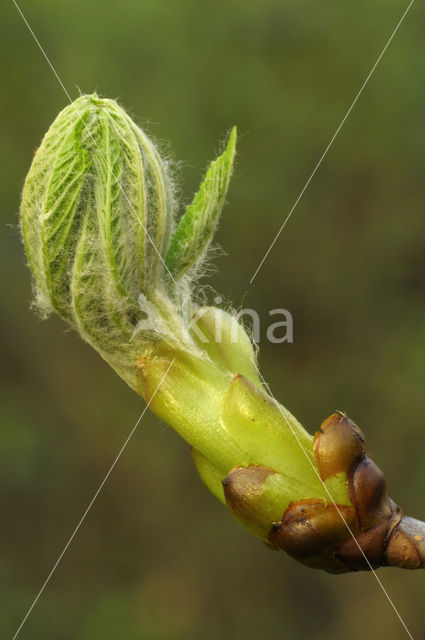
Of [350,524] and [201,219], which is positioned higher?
[201,219]

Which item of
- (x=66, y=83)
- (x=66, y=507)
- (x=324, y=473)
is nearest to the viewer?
(x=324, y=473)

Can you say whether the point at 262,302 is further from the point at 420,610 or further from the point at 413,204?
the point at 420,610

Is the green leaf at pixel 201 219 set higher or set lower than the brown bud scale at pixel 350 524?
higher

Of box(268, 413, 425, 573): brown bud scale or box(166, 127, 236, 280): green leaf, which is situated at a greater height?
box(166, 127, 236, 280): green leaf

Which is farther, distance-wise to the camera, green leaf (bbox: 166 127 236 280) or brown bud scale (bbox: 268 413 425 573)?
green leaf (bbox: 166 127 236 280)

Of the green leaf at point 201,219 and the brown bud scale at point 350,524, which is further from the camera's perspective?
the green leaf at point 201,219

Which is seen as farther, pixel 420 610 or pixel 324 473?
pixel 420 610

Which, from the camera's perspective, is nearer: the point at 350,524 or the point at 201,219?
the point at 350,524

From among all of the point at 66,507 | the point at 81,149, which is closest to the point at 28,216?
the point at 81,149
